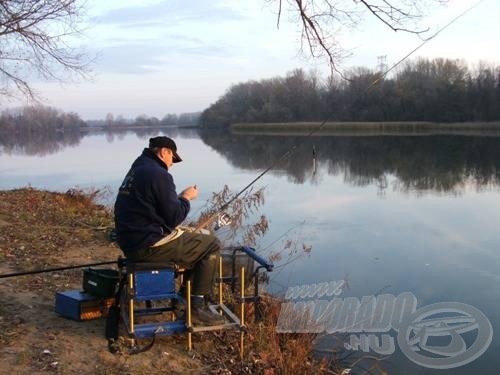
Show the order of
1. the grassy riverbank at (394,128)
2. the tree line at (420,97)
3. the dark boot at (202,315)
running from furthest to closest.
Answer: the tree line at (420,97) → the grassy riverbank at (394,128) → the dark boot at (202,315)

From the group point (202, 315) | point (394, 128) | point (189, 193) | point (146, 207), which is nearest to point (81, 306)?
point (202, 315)

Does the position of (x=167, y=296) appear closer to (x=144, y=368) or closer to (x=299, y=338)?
(x=144, y=368)

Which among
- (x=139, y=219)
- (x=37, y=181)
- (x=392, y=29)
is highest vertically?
(x=392, y=29)

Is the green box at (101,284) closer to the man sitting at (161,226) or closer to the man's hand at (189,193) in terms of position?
the man sitting at (161,226)

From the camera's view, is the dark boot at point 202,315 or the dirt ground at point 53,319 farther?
the dark boot at point 202,315

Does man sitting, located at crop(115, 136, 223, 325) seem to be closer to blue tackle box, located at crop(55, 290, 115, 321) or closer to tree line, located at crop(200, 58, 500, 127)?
blue tackle box, located at crop(55, 290, 115, 321)

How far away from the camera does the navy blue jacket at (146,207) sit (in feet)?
14.7

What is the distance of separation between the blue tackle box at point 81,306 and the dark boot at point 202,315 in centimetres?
83

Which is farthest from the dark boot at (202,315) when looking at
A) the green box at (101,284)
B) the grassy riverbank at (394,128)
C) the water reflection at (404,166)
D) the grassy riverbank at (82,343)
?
the grassy riverbank at (394,128)

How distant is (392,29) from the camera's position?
7055 mm

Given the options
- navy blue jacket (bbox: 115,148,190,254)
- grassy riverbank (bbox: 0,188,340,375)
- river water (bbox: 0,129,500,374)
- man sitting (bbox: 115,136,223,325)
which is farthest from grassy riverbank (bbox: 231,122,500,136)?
navy blue jacket (bbox: 115,148,190,254)

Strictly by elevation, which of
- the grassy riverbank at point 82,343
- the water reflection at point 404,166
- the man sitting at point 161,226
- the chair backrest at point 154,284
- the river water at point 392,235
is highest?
the man sitting at point 161,226

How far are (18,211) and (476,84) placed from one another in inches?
2740

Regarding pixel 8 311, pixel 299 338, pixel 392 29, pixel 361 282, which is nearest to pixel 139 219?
pixel 8 311
